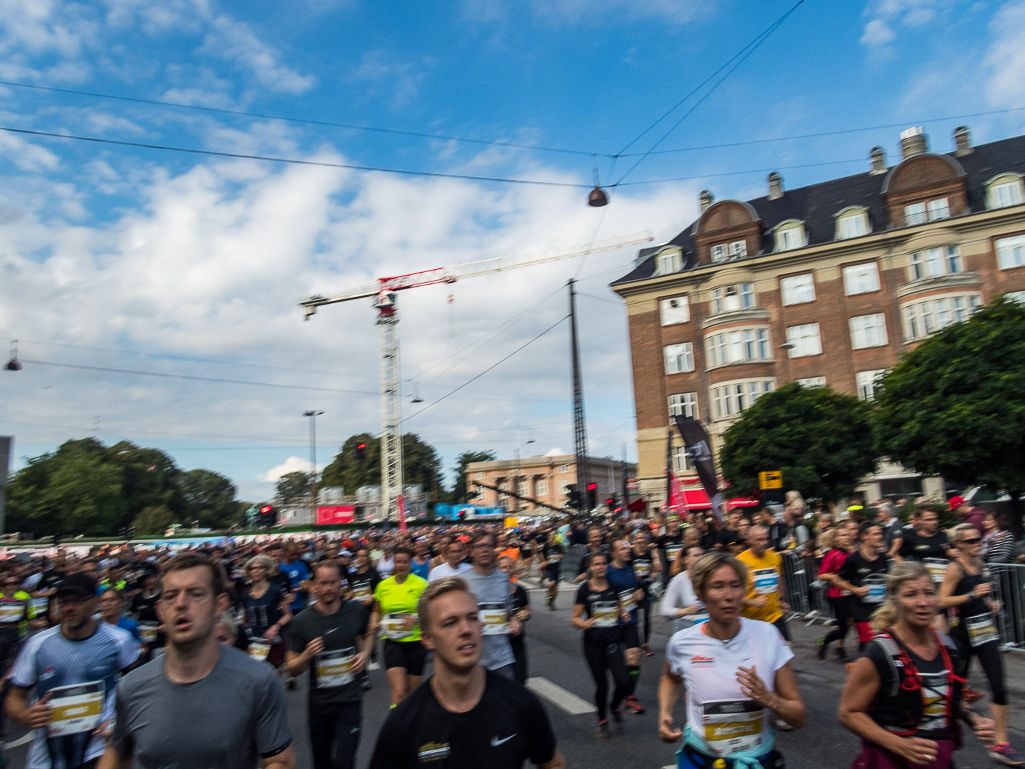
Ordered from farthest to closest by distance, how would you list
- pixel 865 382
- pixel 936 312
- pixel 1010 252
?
1. pixel 865 382
2. pixel 936 312
3. pixel 1010 252

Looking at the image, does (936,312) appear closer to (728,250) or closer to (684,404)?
(728,250)

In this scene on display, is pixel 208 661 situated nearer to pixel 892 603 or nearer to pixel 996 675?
pixel 892 603

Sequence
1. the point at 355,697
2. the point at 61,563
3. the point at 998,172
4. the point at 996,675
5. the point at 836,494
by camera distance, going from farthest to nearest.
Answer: the point at 998,172, the point at 836,494, the point at 61,563, the point at 996,675, the point at 355,697

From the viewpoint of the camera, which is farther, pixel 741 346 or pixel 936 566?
pixel 741 346

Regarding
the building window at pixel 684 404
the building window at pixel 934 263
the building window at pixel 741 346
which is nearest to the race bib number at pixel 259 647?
the building window at pixel 741 346

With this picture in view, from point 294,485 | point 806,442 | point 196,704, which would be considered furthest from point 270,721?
point 294,485

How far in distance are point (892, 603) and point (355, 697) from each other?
366 cm

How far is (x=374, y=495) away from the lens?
8681 centimetres

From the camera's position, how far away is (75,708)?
473cm

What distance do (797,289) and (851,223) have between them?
4.48 m

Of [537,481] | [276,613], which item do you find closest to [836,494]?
[276,613]

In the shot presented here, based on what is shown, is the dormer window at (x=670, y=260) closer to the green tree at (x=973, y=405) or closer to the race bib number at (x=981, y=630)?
the green tree at (x=973, y=405)

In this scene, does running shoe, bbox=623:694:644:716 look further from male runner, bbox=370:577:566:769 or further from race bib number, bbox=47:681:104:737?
male runner, bbox=370:577:566:769

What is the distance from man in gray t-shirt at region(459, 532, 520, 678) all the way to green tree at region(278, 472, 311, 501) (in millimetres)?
133329
